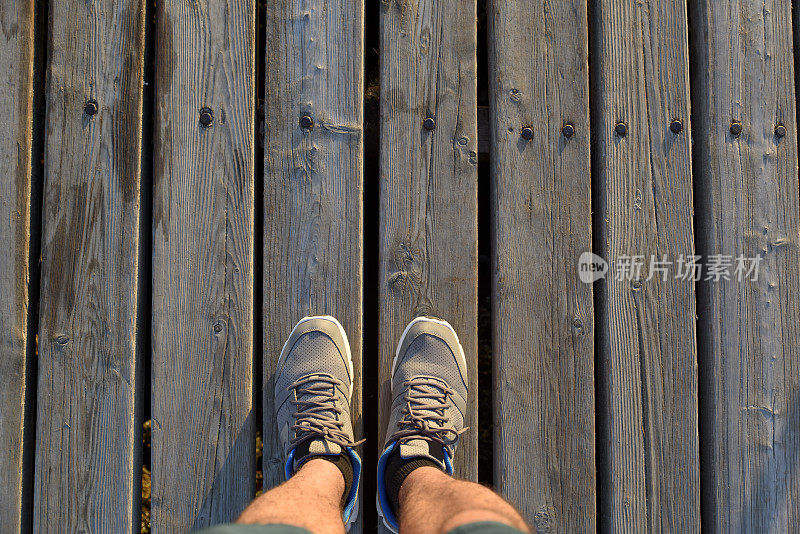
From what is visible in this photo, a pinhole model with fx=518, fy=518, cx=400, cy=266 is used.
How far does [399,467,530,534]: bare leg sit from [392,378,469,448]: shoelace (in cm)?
10

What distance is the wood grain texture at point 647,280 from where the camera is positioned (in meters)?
1.48

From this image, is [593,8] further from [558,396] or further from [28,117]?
[28,117]

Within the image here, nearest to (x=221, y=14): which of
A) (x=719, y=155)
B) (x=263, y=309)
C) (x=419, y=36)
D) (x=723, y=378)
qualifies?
(x=419, y=36)

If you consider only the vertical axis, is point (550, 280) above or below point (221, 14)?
below

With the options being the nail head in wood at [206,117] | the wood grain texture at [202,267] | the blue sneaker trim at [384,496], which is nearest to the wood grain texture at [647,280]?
the blue sneaker trim at [384,496]

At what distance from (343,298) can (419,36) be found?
0.79 m

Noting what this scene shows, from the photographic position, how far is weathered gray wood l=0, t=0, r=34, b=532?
1.44 metres

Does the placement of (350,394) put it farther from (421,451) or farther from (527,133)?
(527,133)

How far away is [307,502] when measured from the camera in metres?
1.19

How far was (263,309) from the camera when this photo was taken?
1.48 m

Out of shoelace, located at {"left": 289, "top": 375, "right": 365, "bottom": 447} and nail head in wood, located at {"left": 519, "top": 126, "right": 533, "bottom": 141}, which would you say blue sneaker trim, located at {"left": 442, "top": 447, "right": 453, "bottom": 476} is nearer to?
shoelace, located at {"left": 289, "top": 375, "right": 365, "bottom": 447}

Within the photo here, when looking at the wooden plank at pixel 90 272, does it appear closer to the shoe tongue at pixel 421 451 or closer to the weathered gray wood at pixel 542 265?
the shoe tongue at pixel 421 451

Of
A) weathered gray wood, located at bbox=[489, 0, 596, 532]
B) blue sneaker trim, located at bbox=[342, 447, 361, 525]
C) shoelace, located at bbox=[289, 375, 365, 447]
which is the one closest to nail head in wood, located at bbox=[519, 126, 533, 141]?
weathered gray wood, located at bbox=[489, 0, 596, 532]

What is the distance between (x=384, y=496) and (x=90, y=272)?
103 centimetres
